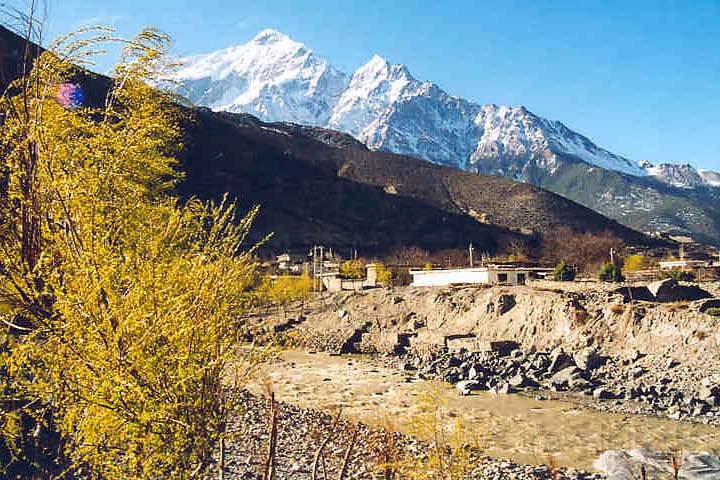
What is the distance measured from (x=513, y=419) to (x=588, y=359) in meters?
8.69

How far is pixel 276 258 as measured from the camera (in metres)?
82.8

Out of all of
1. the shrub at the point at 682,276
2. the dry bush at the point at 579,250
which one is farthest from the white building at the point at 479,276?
the dry bush at the point at 579,250

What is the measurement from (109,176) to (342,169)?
123526 mm

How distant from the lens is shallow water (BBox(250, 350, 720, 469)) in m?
15.1

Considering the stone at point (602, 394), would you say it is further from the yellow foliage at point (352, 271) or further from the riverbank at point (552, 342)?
the yellow foliage at point (352, 271)

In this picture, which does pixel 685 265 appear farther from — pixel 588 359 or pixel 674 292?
pixel 588 359

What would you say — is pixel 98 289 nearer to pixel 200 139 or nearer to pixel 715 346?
pixel 715 346

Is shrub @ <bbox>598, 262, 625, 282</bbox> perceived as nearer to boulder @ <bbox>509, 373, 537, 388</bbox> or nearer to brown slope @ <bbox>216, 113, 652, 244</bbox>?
boulder @ <bbox>509, 373, 537, 388</bbox>

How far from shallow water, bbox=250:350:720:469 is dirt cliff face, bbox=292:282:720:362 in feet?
25.0

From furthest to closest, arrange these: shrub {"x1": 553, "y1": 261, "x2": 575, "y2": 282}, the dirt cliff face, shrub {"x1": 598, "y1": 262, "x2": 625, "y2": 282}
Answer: shrub {"x1": 553, "y1": 261, "x2": 575, "y2": 282} → shrub {"x1": 598, "y1": 262, "x2": 625, "y2": 282} → the dirt cliff face

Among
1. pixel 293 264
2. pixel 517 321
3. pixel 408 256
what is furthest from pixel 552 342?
pixel 408 256

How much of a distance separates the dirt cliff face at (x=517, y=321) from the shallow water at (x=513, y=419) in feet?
25.0

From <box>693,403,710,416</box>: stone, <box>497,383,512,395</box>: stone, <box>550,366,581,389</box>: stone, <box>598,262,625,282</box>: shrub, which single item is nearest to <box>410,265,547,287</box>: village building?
<box>598,262,625,282</box>: shrub

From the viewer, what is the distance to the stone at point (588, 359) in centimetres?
2511
